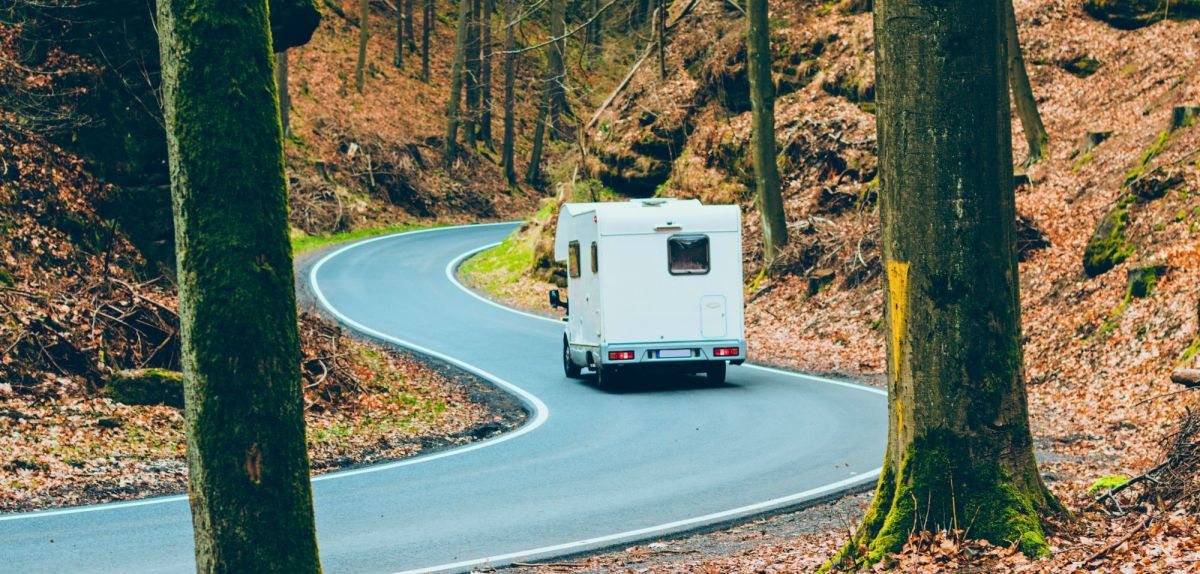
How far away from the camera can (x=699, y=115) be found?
110ft

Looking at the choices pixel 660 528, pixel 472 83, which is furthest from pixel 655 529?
pixel 472 83

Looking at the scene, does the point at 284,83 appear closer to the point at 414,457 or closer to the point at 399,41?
the point at 399,41

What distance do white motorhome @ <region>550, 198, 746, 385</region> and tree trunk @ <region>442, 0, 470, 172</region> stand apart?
30162 mm

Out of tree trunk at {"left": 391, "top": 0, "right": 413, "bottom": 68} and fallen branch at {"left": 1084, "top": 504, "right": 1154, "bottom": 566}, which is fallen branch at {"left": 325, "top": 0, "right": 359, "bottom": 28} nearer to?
tree trunk at {"left": 391, "top": 0, "right": 413, "bottom": 68}

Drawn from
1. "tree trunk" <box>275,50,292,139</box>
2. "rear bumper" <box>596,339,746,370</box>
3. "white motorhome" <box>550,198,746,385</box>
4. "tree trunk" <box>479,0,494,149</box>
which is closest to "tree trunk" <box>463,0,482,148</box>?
"tree trunk" <box>479,0,494,149</box>

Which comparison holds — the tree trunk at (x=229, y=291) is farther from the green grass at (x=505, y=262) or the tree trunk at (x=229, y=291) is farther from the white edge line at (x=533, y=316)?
the green grass at (x=505, y=262)

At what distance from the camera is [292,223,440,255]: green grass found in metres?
38.9

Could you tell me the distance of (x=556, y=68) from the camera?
154 ft

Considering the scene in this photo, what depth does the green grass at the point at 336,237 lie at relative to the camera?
38938 millimetres

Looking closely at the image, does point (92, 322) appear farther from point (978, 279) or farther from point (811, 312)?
point (811, 312)

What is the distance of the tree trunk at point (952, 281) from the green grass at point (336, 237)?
3323 centimetres

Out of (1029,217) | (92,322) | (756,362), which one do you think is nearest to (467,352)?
(756,362)

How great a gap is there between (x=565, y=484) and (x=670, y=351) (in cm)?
668

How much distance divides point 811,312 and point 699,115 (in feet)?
36.8
